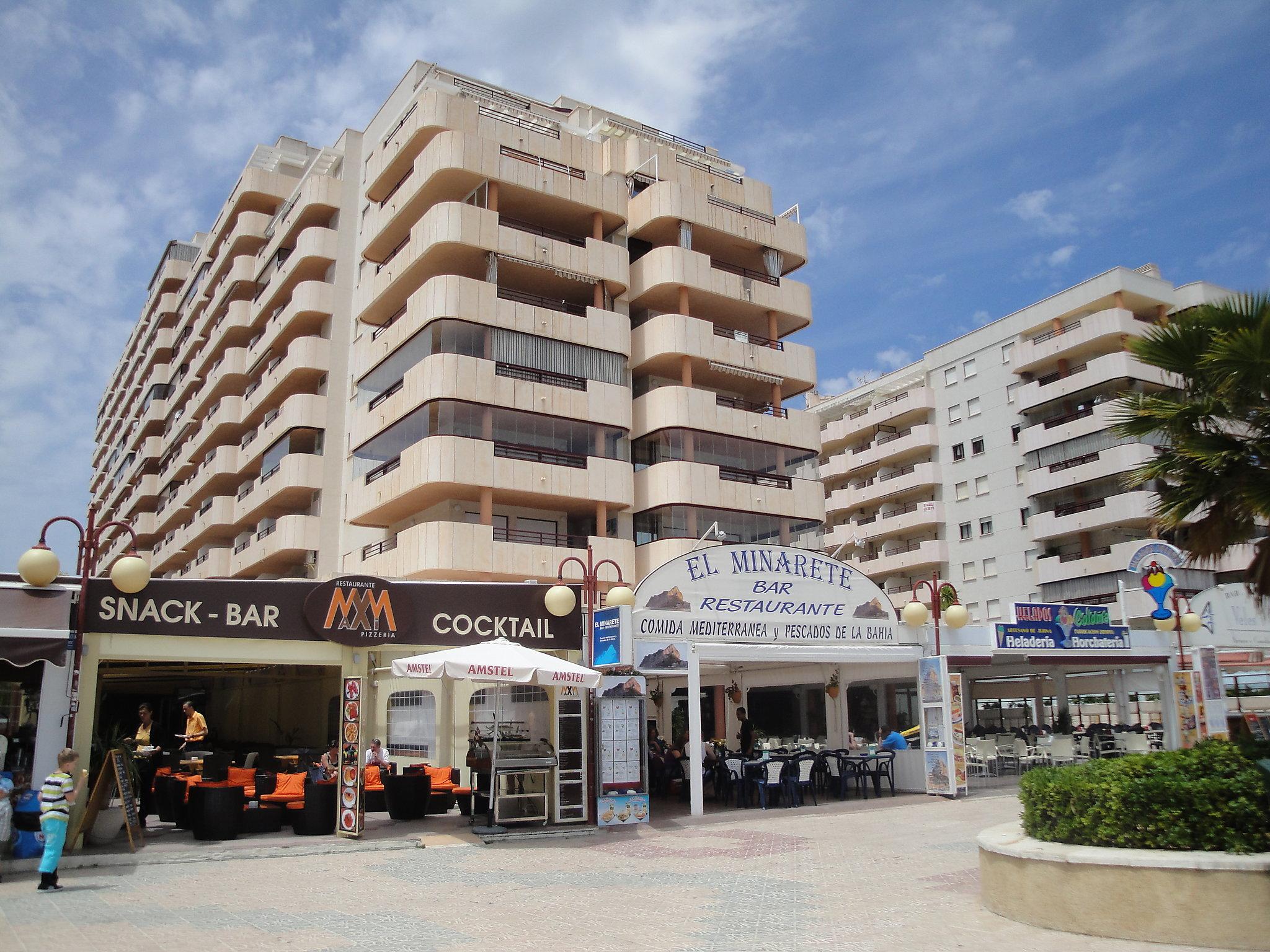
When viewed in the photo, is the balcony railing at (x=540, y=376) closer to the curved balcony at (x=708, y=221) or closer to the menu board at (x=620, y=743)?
the curved balcony at (x=708, y=221)

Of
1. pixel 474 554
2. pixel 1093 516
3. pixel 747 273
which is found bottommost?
pixel 474 554

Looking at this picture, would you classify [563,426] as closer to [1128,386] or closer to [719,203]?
[719,203]

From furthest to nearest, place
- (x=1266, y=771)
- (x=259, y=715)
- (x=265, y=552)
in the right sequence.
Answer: (x=265, y=552)
(x=259, y=715)
(x=1266, y=771)

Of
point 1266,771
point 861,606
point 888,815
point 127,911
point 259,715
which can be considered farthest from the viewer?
point 259,715

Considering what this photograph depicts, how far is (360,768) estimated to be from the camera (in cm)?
1656

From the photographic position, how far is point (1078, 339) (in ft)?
169

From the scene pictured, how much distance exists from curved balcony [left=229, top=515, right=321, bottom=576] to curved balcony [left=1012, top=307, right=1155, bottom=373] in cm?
3725

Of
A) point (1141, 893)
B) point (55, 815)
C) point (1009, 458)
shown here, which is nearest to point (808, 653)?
point (1141, 893)

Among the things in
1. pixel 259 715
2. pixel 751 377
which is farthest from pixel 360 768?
pixel 751 377

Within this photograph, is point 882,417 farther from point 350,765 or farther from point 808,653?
point 350,765

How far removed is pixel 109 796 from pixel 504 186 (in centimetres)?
2521

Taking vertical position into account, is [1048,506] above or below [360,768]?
above

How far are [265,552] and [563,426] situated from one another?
1459 cm

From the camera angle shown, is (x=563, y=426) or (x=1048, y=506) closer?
(x=563, y=426)
